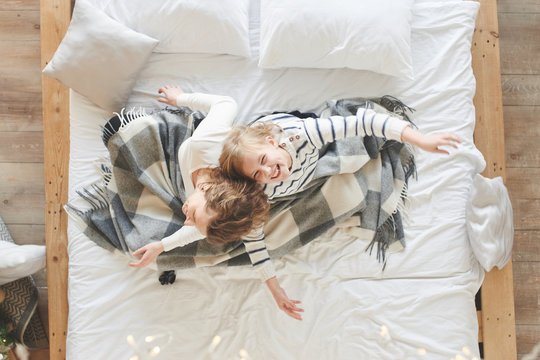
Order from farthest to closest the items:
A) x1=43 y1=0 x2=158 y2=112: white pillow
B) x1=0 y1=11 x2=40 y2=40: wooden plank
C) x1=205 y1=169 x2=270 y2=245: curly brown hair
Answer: x1=0 y1=11 x2=40 y2=40: wooden plank → x1=43 y1=0 x2=158 y2=112: white pillow → x1=205 y1=169 x2=270 y2=245: curly brown hair

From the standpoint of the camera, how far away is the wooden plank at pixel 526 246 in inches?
72.0

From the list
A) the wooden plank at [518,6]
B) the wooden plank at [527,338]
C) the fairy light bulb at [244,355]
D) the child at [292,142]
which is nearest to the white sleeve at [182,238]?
the child at [292,142]

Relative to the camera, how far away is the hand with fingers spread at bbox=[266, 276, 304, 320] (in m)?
1.37

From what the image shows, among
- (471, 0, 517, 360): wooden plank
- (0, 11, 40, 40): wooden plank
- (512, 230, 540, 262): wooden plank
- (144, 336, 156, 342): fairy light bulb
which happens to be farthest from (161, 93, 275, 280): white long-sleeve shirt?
(512, 230, 540, 262): wooden plank

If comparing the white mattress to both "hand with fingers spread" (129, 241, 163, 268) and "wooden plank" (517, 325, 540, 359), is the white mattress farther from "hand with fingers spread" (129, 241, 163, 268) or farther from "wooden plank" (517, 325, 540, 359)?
"wooden plank" (517, 325, 540, 359)

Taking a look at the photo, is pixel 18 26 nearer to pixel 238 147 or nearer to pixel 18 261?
pixel 18 261

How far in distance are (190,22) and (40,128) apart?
2.93 feet

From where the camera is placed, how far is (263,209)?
45.8 inches

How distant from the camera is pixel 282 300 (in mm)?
1368

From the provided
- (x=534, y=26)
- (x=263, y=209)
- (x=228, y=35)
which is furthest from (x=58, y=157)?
(x=534, y=26)

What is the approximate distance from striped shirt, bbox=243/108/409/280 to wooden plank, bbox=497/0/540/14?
1.03 m

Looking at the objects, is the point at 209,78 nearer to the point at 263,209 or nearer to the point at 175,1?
→ the point at 175,1

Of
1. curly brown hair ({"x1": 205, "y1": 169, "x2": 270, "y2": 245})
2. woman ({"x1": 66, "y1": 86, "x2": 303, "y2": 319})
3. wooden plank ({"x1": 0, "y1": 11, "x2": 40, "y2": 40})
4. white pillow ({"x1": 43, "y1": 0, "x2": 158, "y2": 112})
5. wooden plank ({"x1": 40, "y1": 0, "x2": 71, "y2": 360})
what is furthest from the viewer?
wooden plank ({"x1": 0, "y1": 11, "x2": 40, "y2": 40})

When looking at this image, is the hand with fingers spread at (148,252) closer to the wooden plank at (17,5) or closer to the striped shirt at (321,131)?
the striped shirt at (321,131)
